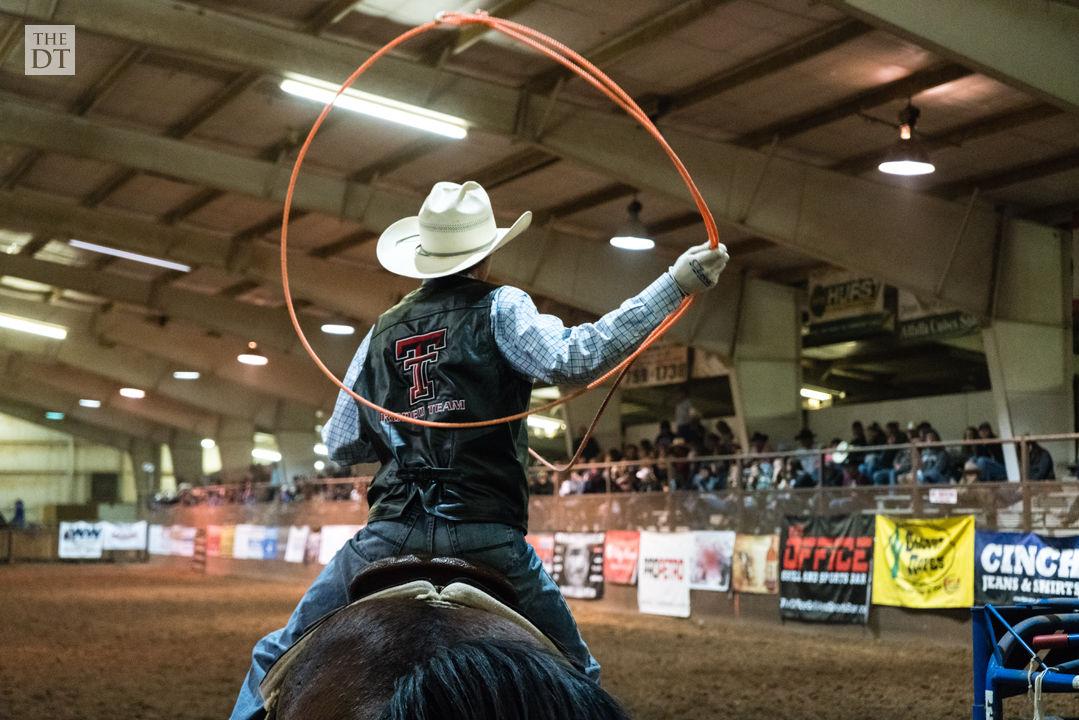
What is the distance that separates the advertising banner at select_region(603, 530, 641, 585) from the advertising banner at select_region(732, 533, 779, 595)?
2.31 m

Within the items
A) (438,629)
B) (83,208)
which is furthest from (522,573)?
(83,208)

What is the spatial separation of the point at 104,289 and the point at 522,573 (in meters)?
28.6

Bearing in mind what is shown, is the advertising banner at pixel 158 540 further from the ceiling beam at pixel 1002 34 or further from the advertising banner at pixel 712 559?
the ceiling beam at pixel 1002 34

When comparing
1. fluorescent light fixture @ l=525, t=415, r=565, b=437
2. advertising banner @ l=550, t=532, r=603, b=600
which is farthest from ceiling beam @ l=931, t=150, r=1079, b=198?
fluorescent light fixture @ l=525, t=415, r=565, b=437

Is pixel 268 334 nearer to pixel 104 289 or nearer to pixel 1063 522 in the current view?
pixel 104 289

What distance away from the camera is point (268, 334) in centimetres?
3108

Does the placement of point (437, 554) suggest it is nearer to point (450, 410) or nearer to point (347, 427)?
point (450, 410)

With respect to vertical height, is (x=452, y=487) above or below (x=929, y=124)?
below

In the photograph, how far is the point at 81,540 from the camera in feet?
135

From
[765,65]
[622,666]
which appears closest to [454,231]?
[622,666]

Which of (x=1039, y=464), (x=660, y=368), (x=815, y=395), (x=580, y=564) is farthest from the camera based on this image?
(x=660, y=368)

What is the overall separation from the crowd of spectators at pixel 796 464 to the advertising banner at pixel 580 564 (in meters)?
1.01

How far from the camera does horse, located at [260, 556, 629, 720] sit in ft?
6.73

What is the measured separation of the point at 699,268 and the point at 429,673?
1.33 m
